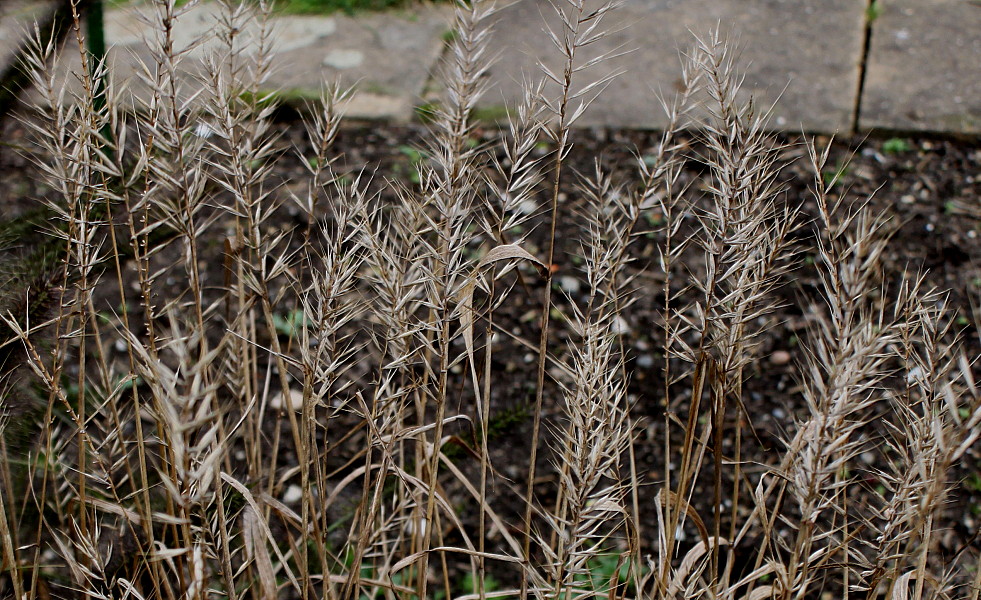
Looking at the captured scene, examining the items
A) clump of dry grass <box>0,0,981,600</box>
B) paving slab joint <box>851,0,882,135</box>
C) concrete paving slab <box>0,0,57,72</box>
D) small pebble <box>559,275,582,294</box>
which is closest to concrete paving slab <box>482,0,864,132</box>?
paving slab joint <box>851,0,882,135</box>

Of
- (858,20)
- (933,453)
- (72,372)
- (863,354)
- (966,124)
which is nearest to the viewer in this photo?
(863,354)

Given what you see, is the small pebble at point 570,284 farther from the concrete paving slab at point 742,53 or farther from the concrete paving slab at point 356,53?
the concrete paving slab at point 356,53

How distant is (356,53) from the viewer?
3.46 m

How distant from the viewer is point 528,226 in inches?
107

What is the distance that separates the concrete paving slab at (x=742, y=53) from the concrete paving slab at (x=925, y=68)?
0.08 meters

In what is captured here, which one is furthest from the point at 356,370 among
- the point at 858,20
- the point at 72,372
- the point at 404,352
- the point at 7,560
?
the point at 858,20

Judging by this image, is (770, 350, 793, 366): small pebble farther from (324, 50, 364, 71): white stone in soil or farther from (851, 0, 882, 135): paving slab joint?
(324, 50, 364, 71): white stone in soil

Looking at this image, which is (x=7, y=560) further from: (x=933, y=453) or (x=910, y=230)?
(x=910, y=230)

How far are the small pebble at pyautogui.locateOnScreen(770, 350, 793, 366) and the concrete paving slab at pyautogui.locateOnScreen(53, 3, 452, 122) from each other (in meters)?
1.50

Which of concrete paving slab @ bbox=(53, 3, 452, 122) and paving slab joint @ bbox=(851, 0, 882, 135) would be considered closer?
paving slab joint @ bbox=(851, 0, 882, 135)

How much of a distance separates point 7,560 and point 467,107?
2.51 ft

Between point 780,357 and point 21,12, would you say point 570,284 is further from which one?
point 21,12

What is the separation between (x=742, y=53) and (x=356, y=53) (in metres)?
1.41

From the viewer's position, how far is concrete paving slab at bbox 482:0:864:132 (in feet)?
10.1
